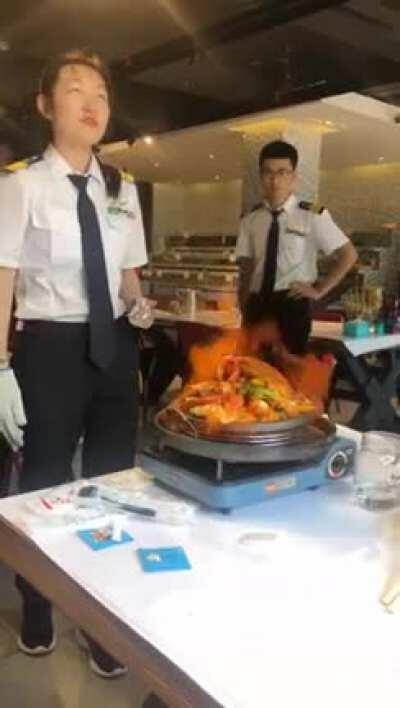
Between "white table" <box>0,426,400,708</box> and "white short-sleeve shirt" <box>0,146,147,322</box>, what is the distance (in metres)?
0.52

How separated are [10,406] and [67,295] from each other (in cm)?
28

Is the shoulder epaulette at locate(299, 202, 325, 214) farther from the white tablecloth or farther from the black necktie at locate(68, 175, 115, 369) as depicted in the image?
the black necktie at locate(68, 175, 115, 369)

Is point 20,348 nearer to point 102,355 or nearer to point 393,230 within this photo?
point 102,355

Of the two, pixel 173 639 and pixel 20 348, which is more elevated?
pixel 20 348

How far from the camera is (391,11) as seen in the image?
333 centimetres

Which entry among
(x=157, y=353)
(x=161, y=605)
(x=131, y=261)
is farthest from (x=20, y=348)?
(x=157, y=353)

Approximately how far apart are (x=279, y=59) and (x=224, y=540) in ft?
12.8

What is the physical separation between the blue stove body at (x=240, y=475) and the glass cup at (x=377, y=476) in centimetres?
4

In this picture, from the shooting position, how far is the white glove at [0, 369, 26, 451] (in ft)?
4.28

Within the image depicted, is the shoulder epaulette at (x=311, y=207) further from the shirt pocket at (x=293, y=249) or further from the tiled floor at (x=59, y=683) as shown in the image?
the tiled floor at (x=59, y=683)

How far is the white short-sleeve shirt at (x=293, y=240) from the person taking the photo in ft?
10.6

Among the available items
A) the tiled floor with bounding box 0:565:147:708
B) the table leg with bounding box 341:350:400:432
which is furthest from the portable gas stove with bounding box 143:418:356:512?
the table leg with bounding box 341:350:400:432

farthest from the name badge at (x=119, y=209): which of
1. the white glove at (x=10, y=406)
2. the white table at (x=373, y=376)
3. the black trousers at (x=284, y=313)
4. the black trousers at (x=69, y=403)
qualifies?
the white table at (x=373, y=376)

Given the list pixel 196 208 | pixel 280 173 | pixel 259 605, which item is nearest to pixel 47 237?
pixel 259 605
